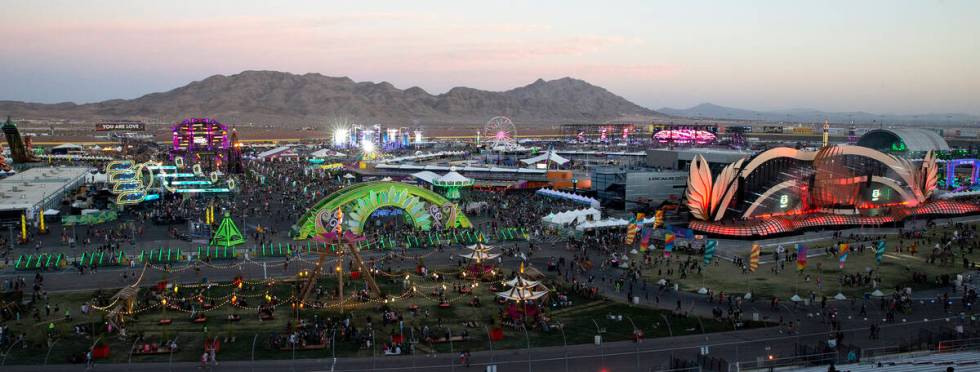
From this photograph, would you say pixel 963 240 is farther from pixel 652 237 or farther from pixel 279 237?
pixel 279 237

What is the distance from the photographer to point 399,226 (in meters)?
41.6

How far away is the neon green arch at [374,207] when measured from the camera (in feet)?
127

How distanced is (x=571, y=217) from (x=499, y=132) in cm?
6667

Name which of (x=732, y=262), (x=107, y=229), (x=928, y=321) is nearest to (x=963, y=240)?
(x=732, y=262)

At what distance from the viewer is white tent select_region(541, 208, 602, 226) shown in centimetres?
4144

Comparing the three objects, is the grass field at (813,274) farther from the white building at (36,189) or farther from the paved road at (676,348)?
the white building at (36,189)

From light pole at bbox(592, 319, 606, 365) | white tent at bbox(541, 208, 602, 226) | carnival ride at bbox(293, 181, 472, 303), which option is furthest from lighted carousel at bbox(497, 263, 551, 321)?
white tent at bbox(541, 208, 602, 226)

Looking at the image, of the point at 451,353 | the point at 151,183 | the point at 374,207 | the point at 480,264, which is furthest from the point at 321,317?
the point at 151,183

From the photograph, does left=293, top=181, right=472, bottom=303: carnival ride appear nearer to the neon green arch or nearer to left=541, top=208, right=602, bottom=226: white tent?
the neon green arch

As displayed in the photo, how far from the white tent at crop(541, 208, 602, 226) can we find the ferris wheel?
197ft

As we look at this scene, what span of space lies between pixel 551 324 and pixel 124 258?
20.0 metres

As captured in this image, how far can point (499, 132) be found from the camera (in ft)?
355

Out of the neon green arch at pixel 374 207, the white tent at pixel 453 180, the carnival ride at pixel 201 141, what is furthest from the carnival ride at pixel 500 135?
the neon green arch at pixel 374 207

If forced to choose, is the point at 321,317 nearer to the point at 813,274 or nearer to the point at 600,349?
the point at 600,349
